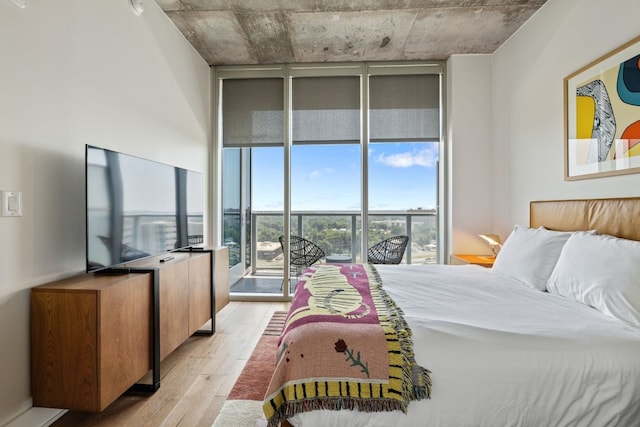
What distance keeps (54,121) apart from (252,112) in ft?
8.14

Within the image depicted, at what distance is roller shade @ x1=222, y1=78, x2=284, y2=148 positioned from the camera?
4113mm

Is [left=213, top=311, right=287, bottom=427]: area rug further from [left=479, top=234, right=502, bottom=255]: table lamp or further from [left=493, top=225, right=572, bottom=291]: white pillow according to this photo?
[left=479, top=234, right=502, bottom=255]: table lamp

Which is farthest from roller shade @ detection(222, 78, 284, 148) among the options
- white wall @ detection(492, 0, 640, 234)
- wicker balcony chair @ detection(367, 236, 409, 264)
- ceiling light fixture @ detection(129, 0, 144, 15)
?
white wall @ detection(492, 0, 640, 234)

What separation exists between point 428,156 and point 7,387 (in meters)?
4.16

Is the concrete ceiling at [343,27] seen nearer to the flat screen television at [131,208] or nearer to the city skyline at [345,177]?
the city skyline at [345,177]

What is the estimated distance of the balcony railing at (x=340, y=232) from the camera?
13.9 feet

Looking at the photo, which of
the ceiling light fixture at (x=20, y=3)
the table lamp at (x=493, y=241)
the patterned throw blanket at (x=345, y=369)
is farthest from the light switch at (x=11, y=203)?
the table lamp at (x=493, y=241)

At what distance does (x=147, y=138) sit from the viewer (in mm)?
2756

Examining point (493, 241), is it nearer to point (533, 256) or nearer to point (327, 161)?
point (533, 256)

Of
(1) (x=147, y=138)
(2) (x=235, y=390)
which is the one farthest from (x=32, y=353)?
(1) (x=147, y=138)

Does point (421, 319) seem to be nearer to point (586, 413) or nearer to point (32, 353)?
point (586, 413)

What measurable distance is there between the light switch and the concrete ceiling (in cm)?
212

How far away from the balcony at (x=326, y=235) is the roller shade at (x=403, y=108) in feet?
3.24

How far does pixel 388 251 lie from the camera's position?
4.10 m
